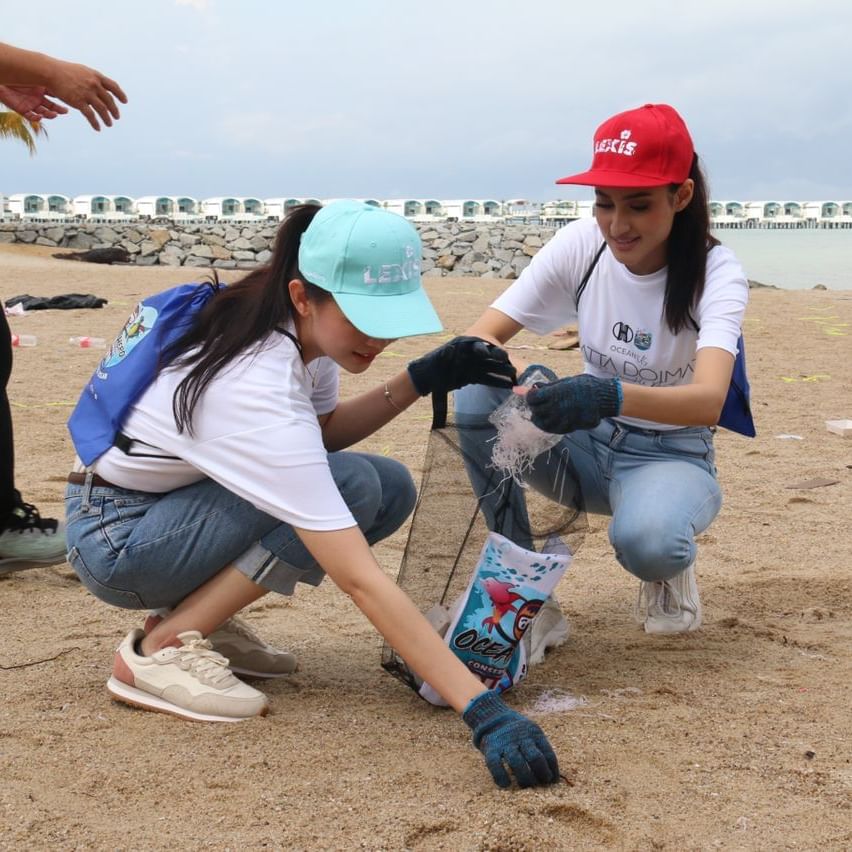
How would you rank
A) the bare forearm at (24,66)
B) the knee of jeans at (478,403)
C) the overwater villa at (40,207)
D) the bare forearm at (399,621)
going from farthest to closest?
the overwater villa at (40,207)
the bare forearm at (24,66)
the knee of jeans at (478,403)
the bare forearm at (399,621)

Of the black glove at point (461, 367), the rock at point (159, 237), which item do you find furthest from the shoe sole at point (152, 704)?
the rock at point (159, 237)

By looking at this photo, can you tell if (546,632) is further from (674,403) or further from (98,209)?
(98,209)

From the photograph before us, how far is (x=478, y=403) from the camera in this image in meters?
2.63

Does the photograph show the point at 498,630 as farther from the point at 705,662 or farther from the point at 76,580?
the point at 76,580

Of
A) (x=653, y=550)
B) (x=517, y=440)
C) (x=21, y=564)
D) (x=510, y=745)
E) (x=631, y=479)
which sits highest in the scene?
(x=517, y=440)

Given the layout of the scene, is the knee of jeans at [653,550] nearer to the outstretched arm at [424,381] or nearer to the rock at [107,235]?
the outstretched arm at [424,381]

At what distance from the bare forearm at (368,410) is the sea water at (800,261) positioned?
10.7 meters

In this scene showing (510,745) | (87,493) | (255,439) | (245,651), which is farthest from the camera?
(245,651)

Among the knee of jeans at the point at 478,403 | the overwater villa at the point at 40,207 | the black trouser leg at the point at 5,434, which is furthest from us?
the overwater villa at the point at 40,207

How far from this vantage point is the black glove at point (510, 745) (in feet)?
6.15

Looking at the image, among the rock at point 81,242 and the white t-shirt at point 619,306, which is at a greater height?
the white t-shirt at point 619,306

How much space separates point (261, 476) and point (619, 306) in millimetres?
1124

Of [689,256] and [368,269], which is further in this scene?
[689,256]

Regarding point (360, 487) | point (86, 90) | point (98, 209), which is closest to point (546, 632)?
point (360, 487)
